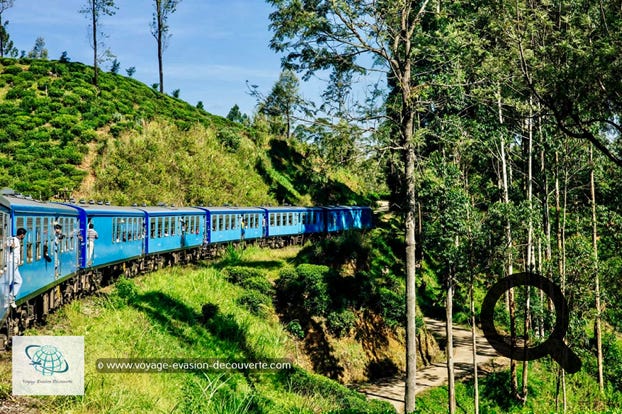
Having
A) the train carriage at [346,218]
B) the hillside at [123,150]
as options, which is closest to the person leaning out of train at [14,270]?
the hillside at [123,150]

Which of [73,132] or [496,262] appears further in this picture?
[73,132]

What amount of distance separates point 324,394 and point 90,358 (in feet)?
28.8

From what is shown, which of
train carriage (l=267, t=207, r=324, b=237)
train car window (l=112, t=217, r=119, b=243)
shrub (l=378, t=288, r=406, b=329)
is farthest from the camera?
train carriage (l=267, t=207, r=324, b=237)

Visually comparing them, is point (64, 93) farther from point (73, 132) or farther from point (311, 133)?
point (311, 133)

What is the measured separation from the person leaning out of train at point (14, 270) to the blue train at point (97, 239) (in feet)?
0.13

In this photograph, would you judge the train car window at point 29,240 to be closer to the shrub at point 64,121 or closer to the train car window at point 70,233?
the train car window at point 70,233

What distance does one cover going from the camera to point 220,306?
70.6 ft

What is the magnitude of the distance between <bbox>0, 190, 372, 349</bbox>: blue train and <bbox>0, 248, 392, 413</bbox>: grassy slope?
1.01 meters

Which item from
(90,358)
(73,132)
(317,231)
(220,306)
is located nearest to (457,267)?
(220,306)

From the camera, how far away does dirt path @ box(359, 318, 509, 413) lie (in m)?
23.3

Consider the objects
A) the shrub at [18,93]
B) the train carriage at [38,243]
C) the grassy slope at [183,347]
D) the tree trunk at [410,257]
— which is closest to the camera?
the grassy slope at [183,347]

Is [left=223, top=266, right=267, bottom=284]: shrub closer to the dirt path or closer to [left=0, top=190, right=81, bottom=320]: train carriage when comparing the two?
the dirt path

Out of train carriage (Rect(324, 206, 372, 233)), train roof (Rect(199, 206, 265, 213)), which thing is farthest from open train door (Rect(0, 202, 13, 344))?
train carriage (Rect(324, 206, 372, 233))

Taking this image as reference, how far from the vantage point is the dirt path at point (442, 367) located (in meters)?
23.3
